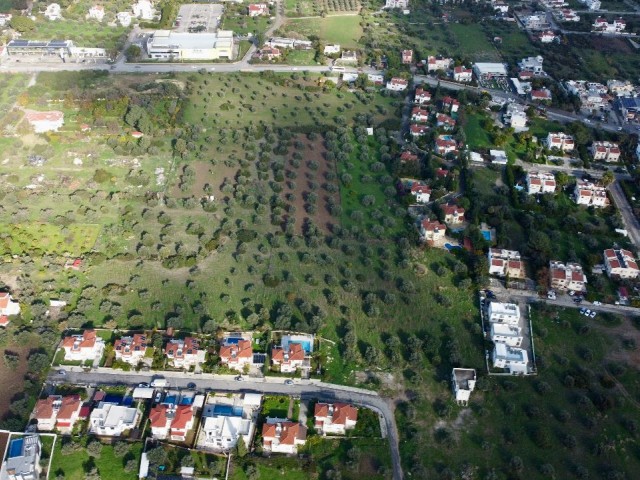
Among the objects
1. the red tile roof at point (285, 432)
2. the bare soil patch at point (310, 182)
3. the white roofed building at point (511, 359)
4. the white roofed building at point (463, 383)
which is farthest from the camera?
the bare soil patch at point (310, 182)

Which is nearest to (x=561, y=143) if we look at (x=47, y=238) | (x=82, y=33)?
(x=47, y=238)

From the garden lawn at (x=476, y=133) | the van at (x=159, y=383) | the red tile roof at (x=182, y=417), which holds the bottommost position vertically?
the van at (x=159, y=383)

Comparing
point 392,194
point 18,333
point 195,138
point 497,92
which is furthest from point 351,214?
point 497,92

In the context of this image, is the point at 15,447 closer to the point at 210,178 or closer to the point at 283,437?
the point at 283,437

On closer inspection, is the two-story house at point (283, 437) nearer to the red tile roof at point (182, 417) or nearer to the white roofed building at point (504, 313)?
the red tile roof at point (182, 417)

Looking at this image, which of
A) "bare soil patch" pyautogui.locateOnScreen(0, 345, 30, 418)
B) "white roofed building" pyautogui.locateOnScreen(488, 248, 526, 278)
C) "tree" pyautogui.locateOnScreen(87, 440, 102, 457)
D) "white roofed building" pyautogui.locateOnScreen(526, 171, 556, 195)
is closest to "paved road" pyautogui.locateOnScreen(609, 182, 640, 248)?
"white roofed building" pyautogui.locateOnScreen(526, 171, 556, 195)

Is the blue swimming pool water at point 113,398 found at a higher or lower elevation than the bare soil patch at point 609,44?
lower

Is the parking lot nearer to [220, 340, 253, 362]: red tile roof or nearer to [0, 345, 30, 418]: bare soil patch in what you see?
[0, 345, 30, 418]: bare soil patch

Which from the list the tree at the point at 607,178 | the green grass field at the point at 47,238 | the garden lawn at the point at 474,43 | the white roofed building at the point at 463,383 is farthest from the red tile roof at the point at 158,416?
the garden lawn at the point at 474,43
